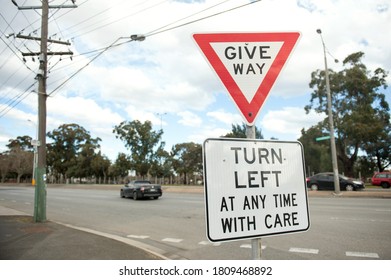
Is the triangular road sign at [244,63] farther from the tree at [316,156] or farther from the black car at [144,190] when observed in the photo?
the tree at [316,156]

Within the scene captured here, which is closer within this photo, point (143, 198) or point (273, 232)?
point (273, 232)

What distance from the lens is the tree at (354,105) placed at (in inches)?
1374

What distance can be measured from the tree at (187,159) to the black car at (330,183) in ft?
113

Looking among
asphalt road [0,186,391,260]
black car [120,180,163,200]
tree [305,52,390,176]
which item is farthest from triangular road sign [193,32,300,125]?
tree [305,52,390,176]

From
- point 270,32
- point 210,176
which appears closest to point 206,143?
point 210,176

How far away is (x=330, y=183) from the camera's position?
22.7 m

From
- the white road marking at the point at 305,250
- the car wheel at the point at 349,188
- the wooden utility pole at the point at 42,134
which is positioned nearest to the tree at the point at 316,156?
the car wheel at the point at 349,188

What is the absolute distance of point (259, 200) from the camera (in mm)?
2061

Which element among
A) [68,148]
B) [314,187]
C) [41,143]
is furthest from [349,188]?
[68,148]

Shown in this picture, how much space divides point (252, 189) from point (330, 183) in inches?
909

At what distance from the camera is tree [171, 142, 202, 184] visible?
58.2m

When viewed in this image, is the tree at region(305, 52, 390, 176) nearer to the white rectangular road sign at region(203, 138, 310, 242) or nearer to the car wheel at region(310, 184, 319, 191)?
the car wheel at region(310, 184, 319, 191)

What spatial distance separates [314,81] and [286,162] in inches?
1545
